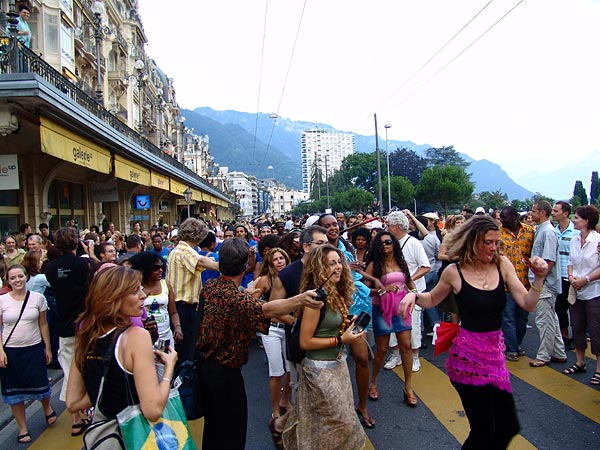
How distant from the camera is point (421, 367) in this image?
6.33 metres

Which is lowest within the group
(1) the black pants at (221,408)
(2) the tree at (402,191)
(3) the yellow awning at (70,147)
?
(1) the black pants at (221,408)

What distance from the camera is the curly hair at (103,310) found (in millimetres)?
2428

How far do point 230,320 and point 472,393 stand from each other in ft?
5.96

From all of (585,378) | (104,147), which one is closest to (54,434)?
(585,378)

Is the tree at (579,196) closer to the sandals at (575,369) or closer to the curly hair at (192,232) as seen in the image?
the sandals at (575,369)

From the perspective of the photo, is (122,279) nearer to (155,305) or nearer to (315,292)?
(315,292)

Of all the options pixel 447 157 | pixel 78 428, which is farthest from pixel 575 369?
pixel 447 157

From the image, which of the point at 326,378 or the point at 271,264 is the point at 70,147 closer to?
the point at 271,264

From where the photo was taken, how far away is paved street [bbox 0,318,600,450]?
4125 millimetres

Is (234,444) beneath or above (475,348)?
beneath

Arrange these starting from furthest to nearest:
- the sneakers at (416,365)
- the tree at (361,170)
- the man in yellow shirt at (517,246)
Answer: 1. the tree at (361,170)
2. the man in yellow shirt at (517,246)
3. the sneakers at (416,365)

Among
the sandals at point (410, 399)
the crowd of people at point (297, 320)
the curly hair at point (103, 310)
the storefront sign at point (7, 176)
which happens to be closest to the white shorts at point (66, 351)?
the crowd of people at point (297, 320)

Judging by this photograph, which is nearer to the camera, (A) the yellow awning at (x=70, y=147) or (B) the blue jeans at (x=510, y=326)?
(B) the blue jeans at (x=510, y=326)

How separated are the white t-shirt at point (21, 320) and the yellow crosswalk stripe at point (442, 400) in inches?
169
